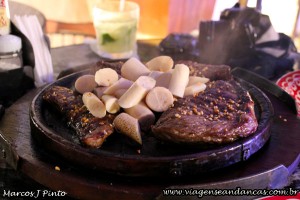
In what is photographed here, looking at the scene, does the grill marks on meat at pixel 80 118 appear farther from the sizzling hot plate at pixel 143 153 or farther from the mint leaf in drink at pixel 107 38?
the mint leaf in drink at pixel 107 38

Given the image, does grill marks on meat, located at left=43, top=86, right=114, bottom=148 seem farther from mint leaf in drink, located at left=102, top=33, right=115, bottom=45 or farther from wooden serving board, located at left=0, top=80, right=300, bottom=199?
mint leaf in drink, located at left=102, top=33, right=115, bottom=45

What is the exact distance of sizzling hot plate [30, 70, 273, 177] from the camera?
192 cm

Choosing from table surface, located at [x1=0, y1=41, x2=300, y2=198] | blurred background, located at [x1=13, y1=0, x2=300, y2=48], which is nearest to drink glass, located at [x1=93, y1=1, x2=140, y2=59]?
table surface, located at [x1=0, y1=41, x2=300, y2=198]

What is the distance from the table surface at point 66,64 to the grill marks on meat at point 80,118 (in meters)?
0.41

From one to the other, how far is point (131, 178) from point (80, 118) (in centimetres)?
50

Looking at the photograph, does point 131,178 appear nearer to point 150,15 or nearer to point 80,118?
point 80,118

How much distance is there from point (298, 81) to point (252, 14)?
82cm

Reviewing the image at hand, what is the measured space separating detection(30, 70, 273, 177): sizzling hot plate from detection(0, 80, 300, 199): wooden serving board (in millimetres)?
38

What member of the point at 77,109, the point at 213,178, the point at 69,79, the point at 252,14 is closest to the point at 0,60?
the point at 69,79

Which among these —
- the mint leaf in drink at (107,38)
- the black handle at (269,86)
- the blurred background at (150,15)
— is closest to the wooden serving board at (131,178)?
the black handle at (269,86)

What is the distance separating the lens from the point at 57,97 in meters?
2.43

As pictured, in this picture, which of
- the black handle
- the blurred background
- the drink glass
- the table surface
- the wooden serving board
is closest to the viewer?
the wooden serving board

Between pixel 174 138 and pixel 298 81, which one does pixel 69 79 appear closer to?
pixel 174 138

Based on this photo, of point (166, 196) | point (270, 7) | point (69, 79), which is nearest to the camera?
point (166, 196)
